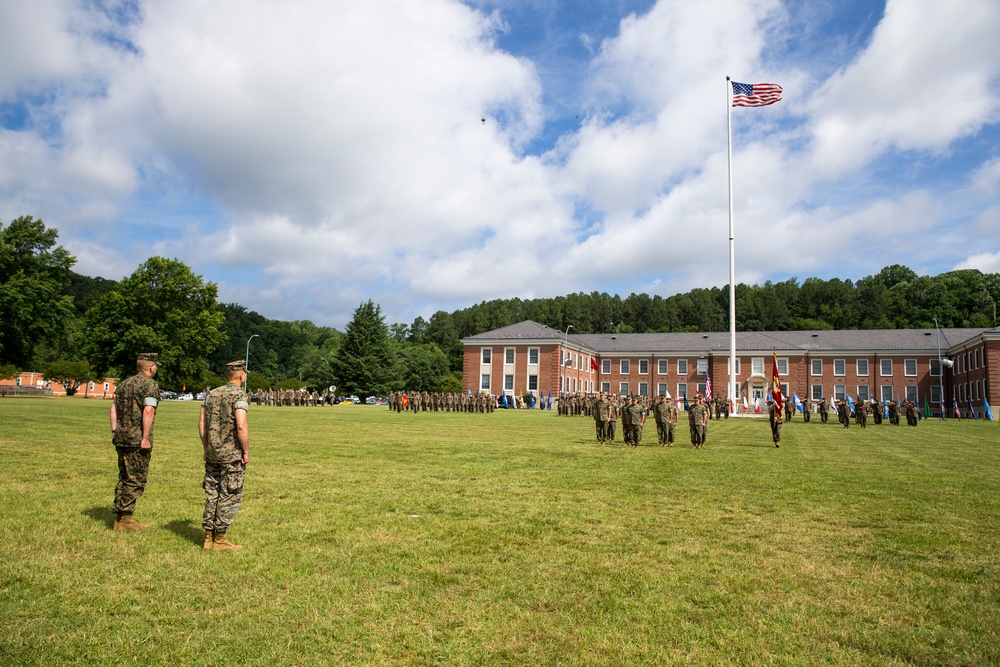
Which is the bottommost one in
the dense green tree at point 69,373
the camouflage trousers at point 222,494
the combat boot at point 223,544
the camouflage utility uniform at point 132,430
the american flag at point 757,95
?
the combat boot at point 223,544

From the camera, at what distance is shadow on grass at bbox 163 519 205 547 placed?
7.19m

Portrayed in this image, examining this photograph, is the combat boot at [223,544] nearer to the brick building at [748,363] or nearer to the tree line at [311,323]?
the tree line at [311,323]

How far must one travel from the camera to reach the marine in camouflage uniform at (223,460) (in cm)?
684

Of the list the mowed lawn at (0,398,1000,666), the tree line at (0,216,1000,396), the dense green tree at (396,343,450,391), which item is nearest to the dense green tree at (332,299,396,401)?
the tree line at (0,216,1000,396)

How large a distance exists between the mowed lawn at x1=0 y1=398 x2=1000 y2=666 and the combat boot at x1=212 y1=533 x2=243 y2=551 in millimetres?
157

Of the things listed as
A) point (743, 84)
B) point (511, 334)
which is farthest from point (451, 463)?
point (511, 334)

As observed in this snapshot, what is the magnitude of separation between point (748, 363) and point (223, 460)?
2914 inches

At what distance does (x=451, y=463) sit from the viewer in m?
14.4

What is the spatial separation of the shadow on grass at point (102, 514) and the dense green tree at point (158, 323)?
2059 inches

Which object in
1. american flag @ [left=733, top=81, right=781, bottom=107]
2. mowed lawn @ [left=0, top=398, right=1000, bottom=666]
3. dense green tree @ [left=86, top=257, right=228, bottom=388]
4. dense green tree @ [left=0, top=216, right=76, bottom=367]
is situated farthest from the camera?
dense green tree @ [left=86, top=257, right=228, bottom=388]

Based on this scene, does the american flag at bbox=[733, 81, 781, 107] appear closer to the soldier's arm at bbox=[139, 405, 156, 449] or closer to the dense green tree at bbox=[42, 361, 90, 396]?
the soldier's arm at bbox=[139, 405, 156, 449]

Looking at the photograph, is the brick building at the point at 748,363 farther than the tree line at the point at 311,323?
Yes

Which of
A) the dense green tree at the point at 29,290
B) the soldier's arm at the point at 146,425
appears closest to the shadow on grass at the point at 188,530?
the soldier's arm at the point at 146,425

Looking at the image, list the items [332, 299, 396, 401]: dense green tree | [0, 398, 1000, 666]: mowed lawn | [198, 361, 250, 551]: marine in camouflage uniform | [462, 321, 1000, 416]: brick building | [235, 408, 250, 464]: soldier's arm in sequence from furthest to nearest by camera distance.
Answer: [332, 299, 396, 401]: dense green tree, [462, 321, 1000, 416]: brick building, [235, 408, 250, 464]: soldier's arm, [198, 361, 250, 551]: marine in camouflage uniform, [0, 398, 1000, 666]: mowed lawn
